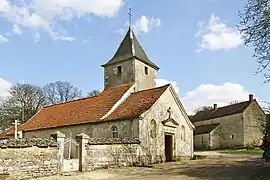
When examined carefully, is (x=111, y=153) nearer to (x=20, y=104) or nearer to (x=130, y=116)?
(x=130, y=116)

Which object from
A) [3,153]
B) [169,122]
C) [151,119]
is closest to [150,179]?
[3,153]

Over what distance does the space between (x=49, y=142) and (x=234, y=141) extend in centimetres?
3924

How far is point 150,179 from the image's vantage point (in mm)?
15398

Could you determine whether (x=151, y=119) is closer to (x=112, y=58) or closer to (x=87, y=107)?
(x=87, y=107)

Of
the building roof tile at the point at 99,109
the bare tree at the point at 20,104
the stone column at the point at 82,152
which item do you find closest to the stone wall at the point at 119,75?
the building roof tile at the point at 99,109

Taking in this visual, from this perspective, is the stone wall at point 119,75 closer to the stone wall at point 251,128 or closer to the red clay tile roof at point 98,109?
the red clay tile roof at point 98,109

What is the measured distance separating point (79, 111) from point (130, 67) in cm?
652

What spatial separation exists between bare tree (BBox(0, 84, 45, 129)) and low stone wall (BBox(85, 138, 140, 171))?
3431 centimetres

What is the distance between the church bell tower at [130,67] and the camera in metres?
32.8

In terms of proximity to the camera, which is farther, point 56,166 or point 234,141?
point 234,141

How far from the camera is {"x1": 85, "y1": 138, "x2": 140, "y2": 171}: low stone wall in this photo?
20250 millimetres

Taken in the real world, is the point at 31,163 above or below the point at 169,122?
below

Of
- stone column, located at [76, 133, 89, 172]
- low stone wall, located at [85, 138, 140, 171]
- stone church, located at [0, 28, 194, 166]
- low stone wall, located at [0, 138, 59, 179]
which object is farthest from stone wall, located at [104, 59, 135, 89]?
low stone wall, located at [0, 138, 59, 179]

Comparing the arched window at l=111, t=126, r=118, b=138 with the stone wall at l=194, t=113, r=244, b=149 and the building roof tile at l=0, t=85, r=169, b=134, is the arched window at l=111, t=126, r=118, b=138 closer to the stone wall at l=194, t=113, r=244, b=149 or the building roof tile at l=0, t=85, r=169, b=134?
the building roof tile at l=0, t=85, r=169, b=134
